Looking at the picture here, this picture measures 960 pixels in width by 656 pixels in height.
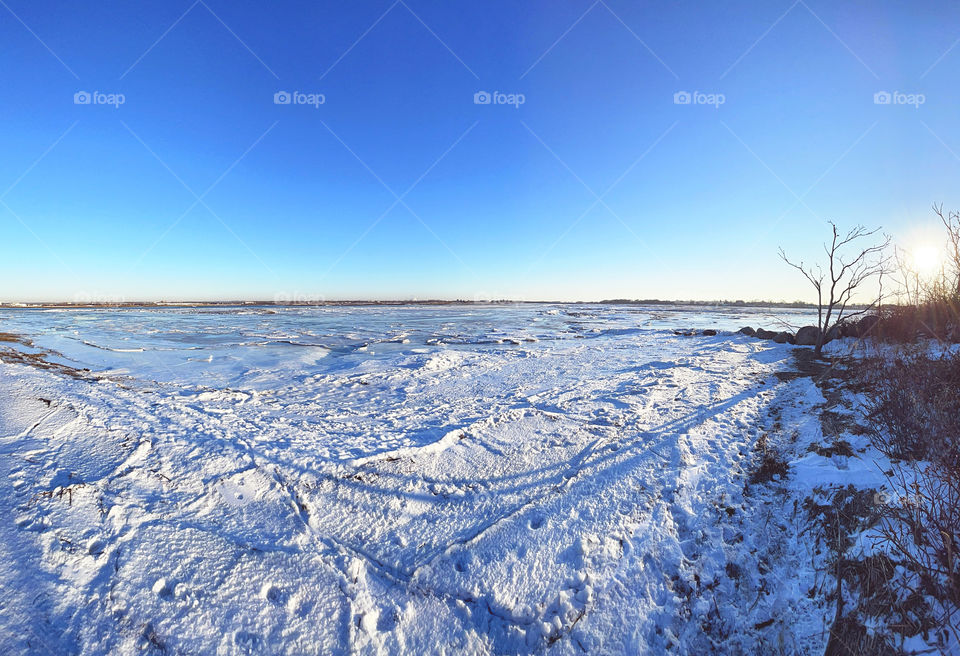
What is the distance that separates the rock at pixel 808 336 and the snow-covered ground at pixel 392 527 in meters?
10.9

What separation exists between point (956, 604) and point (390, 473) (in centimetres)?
411

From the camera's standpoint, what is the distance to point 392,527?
10.5ft

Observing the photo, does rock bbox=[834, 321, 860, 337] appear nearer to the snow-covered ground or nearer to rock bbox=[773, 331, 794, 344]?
rock bbox=[773, 331, 794, 344]

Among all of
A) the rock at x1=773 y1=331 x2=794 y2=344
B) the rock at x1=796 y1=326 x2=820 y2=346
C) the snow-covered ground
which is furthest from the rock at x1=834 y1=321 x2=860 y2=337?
the snow-covered ground

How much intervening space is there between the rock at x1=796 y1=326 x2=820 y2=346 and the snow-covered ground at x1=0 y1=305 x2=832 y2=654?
1093 cm

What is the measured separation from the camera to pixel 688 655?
2307 millimetres

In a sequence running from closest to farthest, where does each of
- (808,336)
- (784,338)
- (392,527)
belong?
(392,527)
(808,336)
(784,338)

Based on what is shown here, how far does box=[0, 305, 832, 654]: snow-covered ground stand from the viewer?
2330 millimetres

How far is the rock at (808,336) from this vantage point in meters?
14.5

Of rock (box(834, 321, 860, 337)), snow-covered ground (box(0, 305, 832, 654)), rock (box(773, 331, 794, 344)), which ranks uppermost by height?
rock (box(834, 321, 860, 337))

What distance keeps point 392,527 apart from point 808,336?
1819cm

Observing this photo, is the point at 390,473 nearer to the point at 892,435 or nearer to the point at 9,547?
the point at 9,547

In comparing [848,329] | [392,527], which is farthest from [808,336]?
[392,527]

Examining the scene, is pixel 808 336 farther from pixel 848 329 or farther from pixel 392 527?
pixel 392 527
